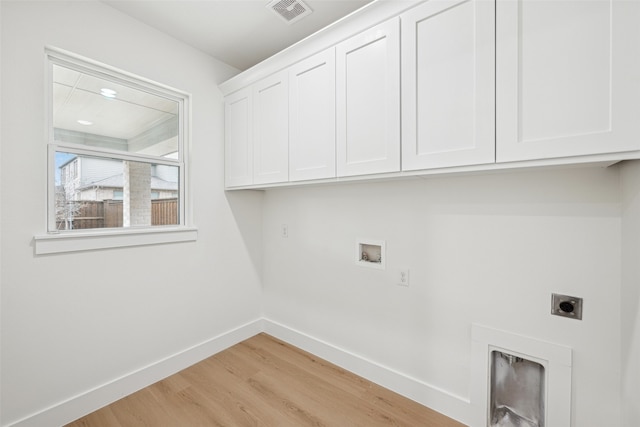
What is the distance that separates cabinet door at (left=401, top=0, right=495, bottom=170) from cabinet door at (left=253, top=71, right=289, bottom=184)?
896mm

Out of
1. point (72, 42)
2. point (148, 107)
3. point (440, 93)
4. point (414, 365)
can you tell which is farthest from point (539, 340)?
point (72, 42)

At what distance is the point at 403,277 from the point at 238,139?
5.71 feet

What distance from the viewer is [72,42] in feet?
5.35

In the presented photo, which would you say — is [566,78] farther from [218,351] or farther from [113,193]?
[218,351]

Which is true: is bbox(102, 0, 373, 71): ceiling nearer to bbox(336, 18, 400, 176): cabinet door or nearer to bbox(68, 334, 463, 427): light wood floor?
bbox(336, 18, 400, 176): cabinet door

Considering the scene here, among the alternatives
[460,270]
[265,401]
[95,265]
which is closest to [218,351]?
[265,401]

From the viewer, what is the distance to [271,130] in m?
2.06

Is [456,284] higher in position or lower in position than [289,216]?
lower

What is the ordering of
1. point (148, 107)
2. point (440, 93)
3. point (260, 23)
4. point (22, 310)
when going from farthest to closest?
point (148, 107) → point (260, 23) → point (22, 310) → point (440, 93)

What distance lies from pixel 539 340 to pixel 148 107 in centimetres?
297

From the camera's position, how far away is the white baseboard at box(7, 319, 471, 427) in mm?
1585

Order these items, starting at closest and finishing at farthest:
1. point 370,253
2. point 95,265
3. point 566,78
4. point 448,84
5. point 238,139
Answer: point 566,78 → point 448,84 → point 95,265 → point 370,253 → point 238,139

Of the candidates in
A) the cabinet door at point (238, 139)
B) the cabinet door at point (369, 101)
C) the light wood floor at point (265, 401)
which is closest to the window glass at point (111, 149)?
the cabinet door at point (238, 139)

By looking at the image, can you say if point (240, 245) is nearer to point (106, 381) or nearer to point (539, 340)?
point (106, 381)
